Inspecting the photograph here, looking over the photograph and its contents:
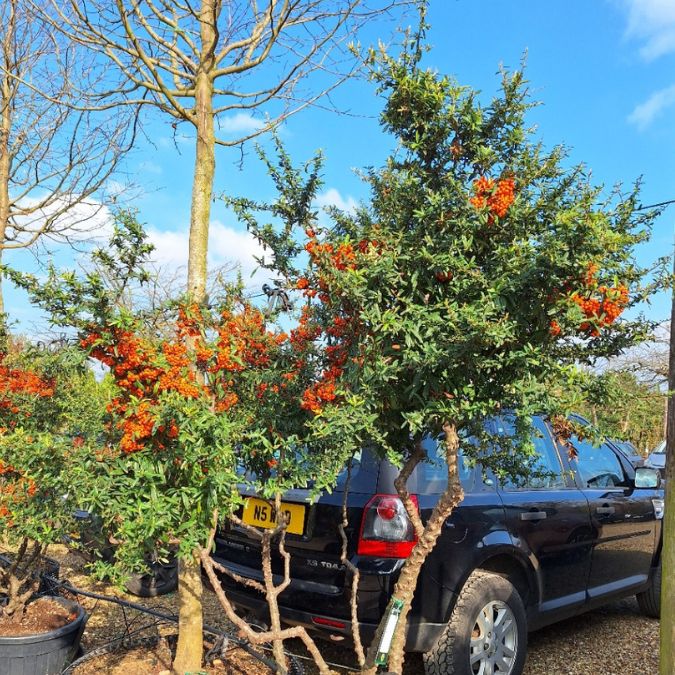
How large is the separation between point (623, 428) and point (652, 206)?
29.8 inches

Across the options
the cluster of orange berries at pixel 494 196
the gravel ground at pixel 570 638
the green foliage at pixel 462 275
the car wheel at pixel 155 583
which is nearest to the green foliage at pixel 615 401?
the green foliage at pixel 462 275

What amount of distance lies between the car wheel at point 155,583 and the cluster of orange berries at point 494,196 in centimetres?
410

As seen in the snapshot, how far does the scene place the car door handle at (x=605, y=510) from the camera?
4.10m

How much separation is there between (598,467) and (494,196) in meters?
3.15

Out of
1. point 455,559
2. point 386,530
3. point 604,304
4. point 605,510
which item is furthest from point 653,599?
point 604,304

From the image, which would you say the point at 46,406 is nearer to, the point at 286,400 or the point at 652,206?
the point at 286,400

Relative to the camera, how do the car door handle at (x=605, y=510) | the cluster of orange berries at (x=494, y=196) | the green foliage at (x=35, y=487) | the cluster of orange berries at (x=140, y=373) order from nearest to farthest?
the cluster of orange berries at (x=494, y=196) → the cluster of orange berries at (x=140, y=373) → the green foliage at (x=35, y=487) → the car door handle at (x=605, y=510)

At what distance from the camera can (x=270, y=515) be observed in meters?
3.14

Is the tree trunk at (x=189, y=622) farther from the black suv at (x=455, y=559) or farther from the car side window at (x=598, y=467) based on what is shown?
the car side window at (x=598, y=467)

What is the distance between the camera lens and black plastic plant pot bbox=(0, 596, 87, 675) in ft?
10.1

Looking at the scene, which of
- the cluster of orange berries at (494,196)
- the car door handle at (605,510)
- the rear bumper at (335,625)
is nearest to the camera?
the cluster of orange berries at (494,196)

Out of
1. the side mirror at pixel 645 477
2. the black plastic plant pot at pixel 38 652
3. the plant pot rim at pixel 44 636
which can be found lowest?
the black plastic plant pot at pixel 38 652

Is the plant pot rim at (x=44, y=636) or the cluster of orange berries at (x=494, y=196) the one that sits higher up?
the cluster of orange berries at (x=494, y=196)

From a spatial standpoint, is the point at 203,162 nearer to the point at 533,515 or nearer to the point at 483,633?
the point at 533,515
